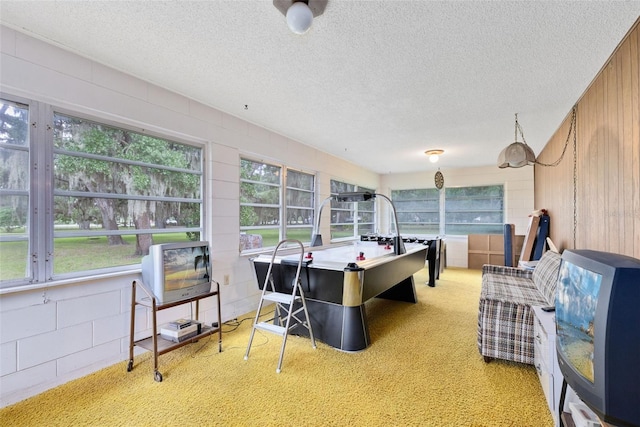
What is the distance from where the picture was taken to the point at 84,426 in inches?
69.0

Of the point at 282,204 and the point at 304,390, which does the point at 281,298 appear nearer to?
the point at 304,390

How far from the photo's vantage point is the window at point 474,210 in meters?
6.80

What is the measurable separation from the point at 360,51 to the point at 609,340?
2170 mm

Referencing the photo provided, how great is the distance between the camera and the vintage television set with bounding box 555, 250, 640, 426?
38.3 inches

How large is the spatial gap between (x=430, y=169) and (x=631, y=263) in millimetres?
6637

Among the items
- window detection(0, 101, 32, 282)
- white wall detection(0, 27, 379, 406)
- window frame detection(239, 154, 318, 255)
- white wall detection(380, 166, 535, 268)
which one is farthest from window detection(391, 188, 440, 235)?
window detection(0, 101, 32, 282)

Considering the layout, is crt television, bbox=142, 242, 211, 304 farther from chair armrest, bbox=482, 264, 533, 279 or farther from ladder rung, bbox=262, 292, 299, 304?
chair armrest, bbox=482, 264, 533, 279

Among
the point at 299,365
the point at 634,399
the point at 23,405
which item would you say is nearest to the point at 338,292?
the point at 299,365

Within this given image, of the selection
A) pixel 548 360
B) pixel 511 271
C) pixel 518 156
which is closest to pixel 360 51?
pixel 548 360

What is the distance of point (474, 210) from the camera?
23.1 feet

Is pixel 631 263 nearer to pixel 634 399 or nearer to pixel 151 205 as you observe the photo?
pixel 634 399

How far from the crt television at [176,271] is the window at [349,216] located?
3528mm

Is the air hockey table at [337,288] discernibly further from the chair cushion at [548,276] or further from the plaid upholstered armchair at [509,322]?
the chair cushion at [548,276]

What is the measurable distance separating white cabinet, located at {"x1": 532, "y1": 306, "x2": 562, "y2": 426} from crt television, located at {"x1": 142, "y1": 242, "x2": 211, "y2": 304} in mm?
2579
